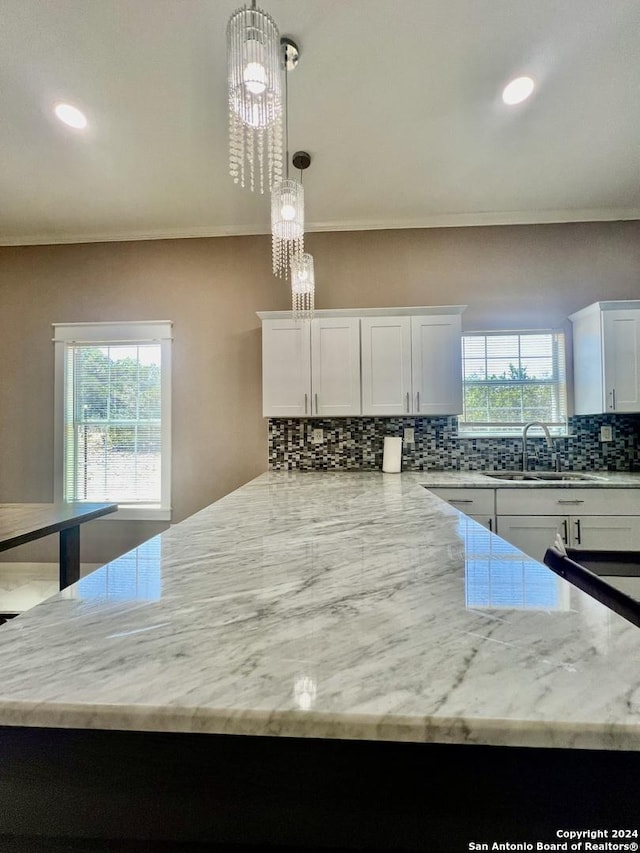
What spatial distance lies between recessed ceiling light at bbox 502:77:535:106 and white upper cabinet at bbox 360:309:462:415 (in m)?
1.30

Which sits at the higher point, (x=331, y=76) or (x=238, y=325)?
(x=331, y=76)

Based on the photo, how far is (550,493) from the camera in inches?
103

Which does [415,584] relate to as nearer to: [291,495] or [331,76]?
[291,495]

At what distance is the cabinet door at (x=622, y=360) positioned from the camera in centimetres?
294

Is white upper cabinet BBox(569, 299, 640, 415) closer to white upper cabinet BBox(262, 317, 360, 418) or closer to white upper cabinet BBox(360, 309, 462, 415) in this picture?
white upper cabinet BBox(360, 309, 462, 415)

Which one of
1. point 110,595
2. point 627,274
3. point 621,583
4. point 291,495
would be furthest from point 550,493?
point 110,595

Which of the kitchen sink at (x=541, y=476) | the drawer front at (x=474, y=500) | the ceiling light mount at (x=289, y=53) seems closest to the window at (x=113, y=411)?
the ceiling light mount at (x=289, y=53)

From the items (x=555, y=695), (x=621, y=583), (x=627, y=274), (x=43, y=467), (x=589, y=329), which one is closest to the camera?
(x=555, y=695)

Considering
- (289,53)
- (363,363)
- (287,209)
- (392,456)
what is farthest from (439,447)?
(289,53)

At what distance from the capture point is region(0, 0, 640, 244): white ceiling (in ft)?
5.95

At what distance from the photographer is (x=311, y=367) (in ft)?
10.3

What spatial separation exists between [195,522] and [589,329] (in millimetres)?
3303

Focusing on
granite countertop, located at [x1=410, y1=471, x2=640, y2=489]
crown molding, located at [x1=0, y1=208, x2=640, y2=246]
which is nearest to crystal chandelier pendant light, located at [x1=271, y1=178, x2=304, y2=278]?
crown molding, located at [x1=0, y1=208, x2=640, y2=246]

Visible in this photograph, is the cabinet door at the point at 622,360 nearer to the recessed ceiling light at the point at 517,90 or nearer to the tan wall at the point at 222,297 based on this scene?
the tan wall at the point at 222,297
